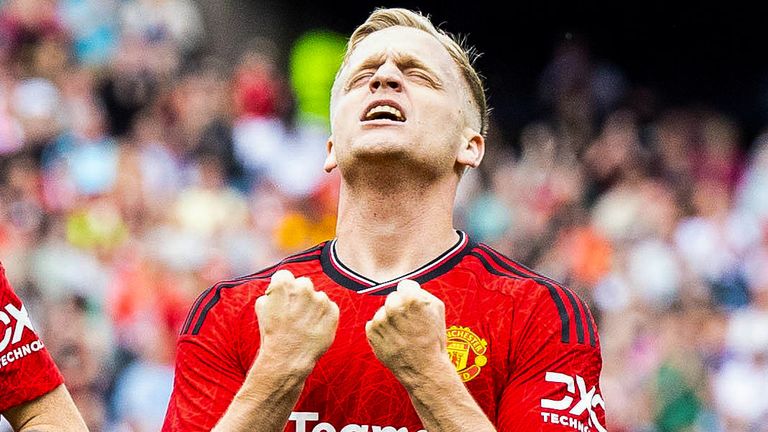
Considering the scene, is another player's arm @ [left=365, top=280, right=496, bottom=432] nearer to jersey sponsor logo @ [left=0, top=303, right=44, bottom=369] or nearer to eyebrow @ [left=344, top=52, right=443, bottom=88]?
eyebrow @ [left=344, top=52, right=443, bottom=88]

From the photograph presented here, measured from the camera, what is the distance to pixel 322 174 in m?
12.5

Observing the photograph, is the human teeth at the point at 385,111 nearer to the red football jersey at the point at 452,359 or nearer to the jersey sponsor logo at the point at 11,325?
the red football jersey at the point at 452,359

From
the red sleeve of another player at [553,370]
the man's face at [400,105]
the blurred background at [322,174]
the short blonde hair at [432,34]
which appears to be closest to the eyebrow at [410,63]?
the man's face at [400,105]

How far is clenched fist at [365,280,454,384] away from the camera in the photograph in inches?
155

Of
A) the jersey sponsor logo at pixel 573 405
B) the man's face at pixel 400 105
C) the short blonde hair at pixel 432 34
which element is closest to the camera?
the jersey sponsor logo at pixel 573 405

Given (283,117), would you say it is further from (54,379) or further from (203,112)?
(54,379)

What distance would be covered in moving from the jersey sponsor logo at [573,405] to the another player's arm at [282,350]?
24.7 inches

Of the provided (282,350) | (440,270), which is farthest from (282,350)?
(440,270)

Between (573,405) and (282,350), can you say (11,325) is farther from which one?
(573,405)

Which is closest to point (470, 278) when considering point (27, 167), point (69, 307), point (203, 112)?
point (69, 307)

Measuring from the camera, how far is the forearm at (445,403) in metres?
3.90

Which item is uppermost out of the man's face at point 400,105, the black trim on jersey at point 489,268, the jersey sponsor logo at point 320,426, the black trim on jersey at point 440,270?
the man's face at point 400,105

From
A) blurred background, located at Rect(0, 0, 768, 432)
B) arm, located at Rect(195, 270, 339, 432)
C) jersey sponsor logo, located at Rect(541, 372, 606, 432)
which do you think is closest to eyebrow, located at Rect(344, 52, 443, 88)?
arm, located at Rect(195, 270, 339, 432)

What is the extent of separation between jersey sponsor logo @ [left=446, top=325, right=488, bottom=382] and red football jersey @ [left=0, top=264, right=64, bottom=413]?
1.19m
